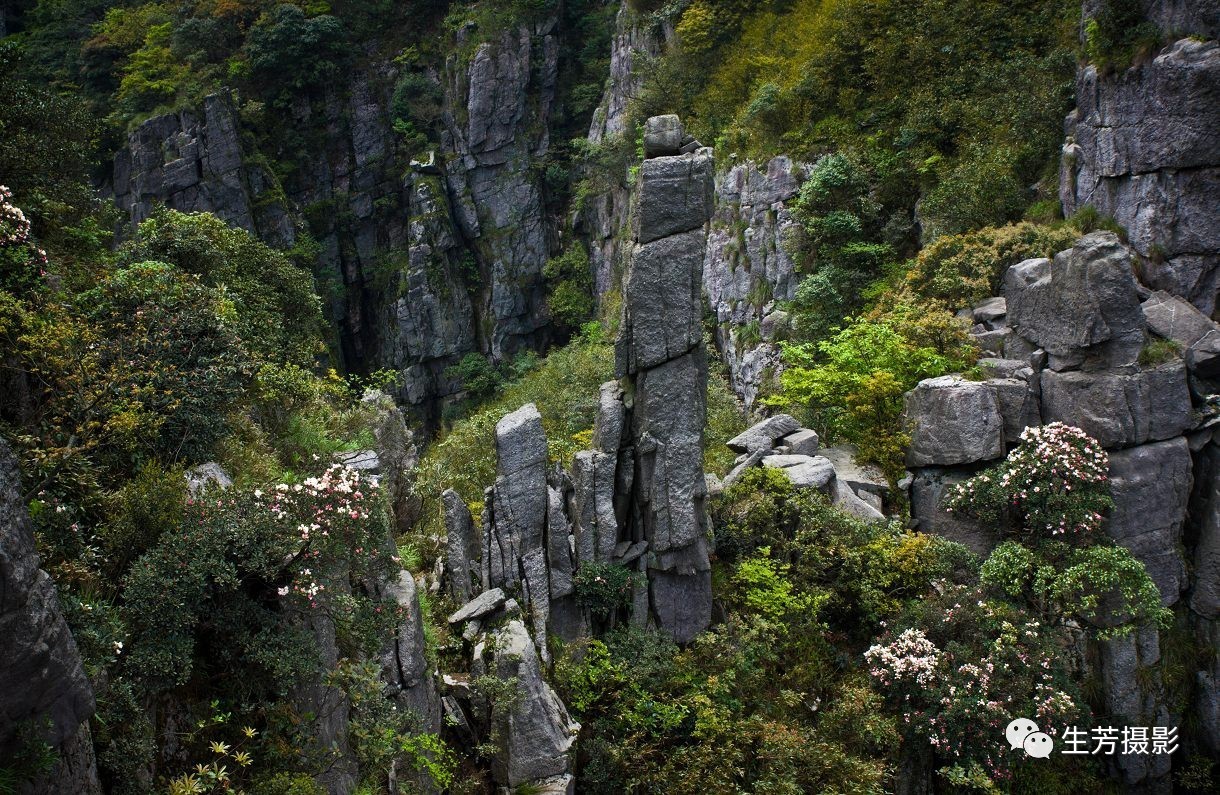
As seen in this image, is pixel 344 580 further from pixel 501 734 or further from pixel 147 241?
pixel 147 241

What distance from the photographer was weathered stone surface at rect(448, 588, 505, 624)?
10539 millimetres

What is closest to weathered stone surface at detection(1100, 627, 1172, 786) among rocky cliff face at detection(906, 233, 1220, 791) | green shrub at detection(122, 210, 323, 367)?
rocky cliff face at detection(906, 233, 1220, 791)

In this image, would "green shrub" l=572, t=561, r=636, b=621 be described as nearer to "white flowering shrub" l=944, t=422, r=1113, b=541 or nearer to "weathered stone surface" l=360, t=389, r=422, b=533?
"weathered stone surface" l=360, t=389, r=422, b=533

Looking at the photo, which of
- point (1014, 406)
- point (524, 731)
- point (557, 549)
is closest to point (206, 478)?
point (557, 549)

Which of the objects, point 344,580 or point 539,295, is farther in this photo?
point 539,295

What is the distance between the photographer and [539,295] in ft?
143

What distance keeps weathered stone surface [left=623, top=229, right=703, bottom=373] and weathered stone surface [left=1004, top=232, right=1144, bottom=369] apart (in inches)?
269

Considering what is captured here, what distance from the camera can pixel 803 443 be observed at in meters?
14.4

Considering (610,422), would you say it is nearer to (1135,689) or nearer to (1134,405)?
(1134,405)

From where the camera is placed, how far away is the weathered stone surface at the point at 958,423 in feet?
43.1

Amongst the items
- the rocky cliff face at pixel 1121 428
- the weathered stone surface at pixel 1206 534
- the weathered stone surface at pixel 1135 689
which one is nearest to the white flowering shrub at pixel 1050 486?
the rocky cliff face at pixel 1121 428

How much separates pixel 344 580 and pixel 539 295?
118 feet

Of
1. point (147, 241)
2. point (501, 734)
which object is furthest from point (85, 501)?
point (147, 241)

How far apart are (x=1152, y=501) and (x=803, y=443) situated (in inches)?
226
